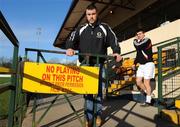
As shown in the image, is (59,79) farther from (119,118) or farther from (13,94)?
(119,118)

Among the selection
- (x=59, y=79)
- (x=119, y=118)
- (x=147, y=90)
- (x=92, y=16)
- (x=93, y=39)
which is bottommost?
(x=119, y=118)

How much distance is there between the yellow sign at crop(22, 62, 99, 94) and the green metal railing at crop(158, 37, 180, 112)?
2.51 metres

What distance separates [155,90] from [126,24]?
13.0 m

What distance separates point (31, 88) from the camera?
4.92m

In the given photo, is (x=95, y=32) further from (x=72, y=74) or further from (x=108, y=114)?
(x=108, y=114)

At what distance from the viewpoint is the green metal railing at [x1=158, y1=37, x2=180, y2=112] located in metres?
7.58

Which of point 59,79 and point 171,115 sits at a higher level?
point 59,79

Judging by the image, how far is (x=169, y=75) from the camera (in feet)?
27.6

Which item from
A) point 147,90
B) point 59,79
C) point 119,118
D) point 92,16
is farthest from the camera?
point 147,90

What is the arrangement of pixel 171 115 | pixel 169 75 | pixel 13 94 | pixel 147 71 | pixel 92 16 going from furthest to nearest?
pixel 147 71 < pixel 169 75 < pixel 171 115 < pixel 92 16 < pixel 13 94

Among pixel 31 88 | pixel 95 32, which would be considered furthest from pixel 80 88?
pixel 95 32

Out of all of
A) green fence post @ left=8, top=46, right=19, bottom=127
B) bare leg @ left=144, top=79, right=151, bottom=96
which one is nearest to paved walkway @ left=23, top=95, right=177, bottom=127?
bare leg @ left=144, top=79, right=151, bottom=96

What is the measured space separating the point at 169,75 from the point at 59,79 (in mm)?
4043

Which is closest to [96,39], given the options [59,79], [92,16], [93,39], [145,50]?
[93,39]
